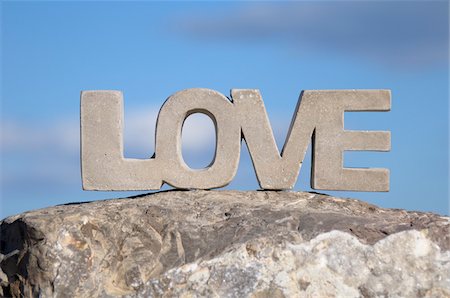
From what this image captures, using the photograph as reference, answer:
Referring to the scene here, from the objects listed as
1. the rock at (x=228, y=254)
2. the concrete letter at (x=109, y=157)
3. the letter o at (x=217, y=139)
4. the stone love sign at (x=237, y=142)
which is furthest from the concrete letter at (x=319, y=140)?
the concrete letter at (x=109, y=157)

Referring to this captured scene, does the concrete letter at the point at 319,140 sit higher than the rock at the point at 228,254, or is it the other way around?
the concrete letter at the point at 319,140

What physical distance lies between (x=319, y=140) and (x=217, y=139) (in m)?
1.03

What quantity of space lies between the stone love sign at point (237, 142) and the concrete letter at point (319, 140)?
0.4 inches

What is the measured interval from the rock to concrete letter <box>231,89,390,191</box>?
2.25 ft

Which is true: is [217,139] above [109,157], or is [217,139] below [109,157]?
above

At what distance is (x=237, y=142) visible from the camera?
962 centimetres

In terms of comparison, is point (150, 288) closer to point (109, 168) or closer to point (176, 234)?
point (176, 234)

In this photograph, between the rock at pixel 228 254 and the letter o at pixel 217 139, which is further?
the letter o at pixel 217 139

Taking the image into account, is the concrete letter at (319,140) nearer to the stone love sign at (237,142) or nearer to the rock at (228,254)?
the stone love sign at (237,142)

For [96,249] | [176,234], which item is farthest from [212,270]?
[96,249]

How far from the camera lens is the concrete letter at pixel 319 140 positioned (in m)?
9.61

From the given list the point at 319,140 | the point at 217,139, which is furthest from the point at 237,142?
the point at 319,140

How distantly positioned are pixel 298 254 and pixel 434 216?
157 centimetres

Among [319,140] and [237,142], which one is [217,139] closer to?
[237,142]
